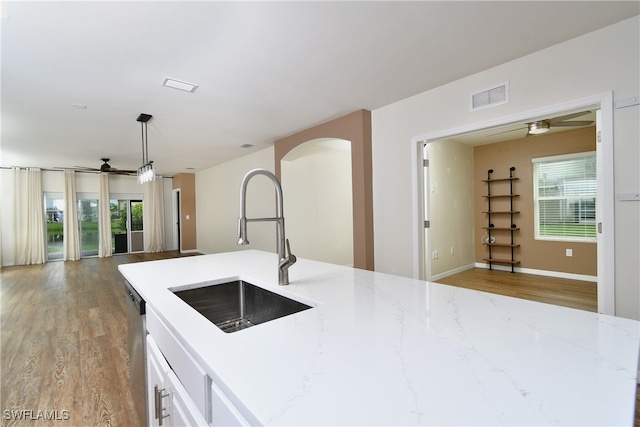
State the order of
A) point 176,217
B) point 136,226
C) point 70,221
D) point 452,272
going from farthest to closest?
point 176,217, point 136,226, point 70,221, point 452,272

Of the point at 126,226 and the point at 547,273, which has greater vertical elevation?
the point at 126,226

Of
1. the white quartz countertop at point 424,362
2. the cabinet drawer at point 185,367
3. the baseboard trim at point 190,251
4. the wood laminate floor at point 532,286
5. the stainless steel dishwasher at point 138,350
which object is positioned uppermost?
the white quartz countertop at point 424,362

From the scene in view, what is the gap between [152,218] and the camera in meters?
9.18

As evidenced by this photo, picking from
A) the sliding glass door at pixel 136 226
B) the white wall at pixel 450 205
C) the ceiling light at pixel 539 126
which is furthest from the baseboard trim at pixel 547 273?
the sliding glass door at pixel 136 226

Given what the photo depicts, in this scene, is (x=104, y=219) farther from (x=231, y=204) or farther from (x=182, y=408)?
(x=182, y=408)

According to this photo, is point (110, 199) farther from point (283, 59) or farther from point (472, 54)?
point (472, 54)

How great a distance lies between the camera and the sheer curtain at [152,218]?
30.1ft

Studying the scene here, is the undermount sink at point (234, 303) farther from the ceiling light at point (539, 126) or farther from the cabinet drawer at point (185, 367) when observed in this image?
the ceiling light at point (539, 126)

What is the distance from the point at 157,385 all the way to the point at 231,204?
6283 mm

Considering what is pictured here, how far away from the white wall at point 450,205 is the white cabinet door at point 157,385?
4245 mm

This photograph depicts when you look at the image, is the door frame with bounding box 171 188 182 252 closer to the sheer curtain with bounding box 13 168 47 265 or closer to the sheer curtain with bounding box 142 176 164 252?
the sheer curtain with bounding box 142 176 164 252

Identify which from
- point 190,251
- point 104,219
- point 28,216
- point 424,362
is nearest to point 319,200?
point 424,362

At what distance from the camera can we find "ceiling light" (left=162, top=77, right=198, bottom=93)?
9.46 feet

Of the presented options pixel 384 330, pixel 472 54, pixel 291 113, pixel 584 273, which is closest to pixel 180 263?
pixel 384 330
